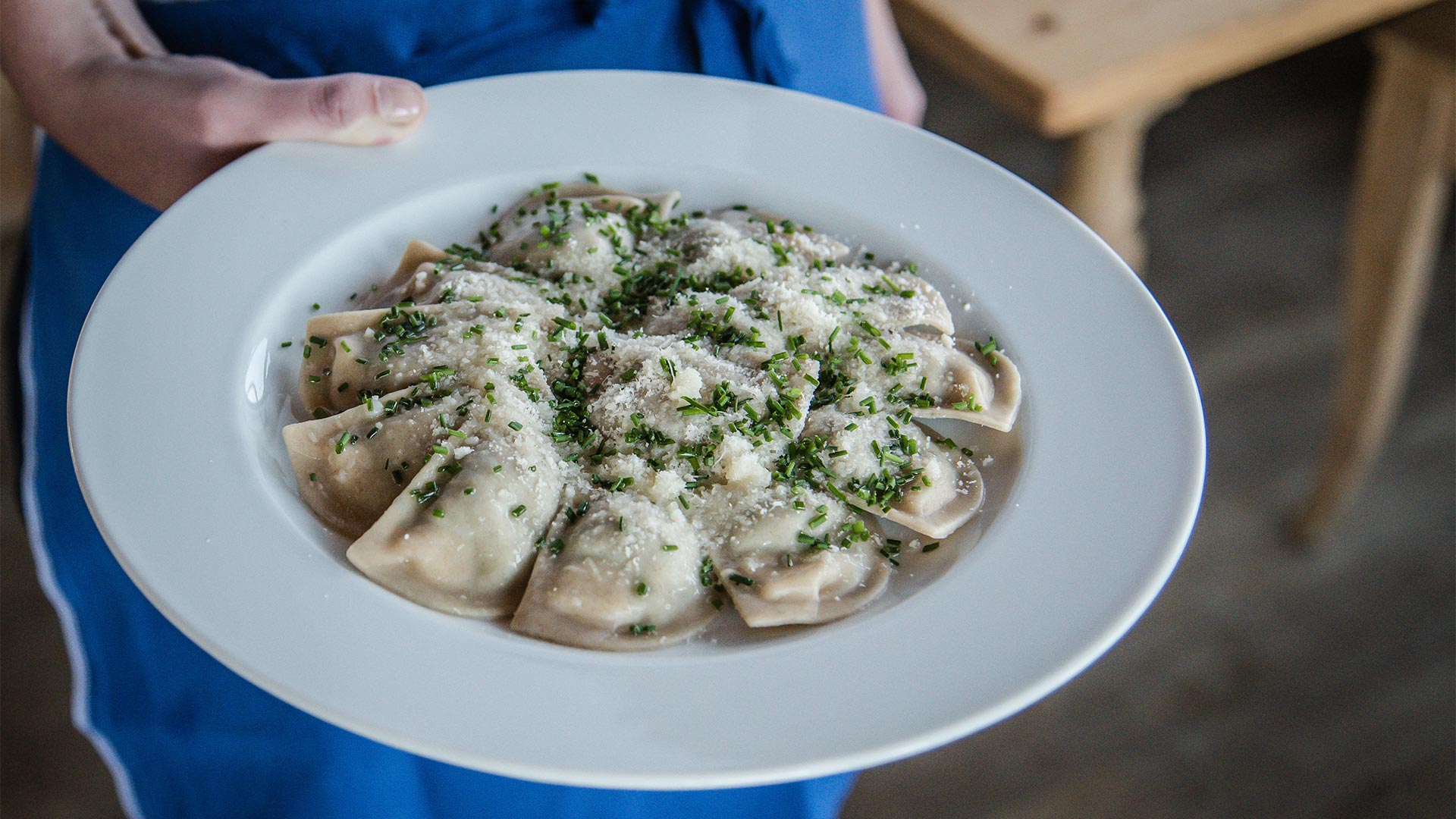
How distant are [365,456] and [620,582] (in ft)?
1.30

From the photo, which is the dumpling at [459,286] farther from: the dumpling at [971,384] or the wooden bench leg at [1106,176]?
the wooden bench leg at [1106,176]

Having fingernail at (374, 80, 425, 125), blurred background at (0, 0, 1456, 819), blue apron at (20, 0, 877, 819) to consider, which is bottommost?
blurred background at (0, 0, 1456, 819)

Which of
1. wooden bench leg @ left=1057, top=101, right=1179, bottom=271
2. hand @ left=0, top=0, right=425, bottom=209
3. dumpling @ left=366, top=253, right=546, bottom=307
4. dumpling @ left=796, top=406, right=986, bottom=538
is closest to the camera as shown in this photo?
dumpling @ left=796, top=406, right=986, bottom=538

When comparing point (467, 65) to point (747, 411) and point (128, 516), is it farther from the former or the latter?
point (128, 516)

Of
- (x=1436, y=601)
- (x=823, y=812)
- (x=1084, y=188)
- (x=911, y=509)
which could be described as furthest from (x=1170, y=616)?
(x=911, y=509)

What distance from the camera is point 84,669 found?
183 cm

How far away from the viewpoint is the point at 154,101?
1.75m

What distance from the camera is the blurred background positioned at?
96.7 inches

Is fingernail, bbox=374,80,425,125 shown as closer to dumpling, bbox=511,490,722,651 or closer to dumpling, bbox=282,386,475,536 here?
dumpling, bbox=282,386,475,536

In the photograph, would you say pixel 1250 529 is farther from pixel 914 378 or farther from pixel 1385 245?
pixel 914 378

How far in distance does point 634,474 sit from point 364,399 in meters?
0.40

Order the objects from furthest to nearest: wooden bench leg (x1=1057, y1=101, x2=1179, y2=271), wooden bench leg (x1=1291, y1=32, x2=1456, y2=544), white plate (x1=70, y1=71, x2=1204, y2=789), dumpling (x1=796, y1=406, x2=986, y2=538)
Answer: wooden bench leg (x1=1057, y1=101, x2=1179, y2=271)
wooden bench leg (x1=1291, y1=32, x2=1456, y2=544)
dumpling (x1=796, y1=406, x2=986, y2=538)
white plate (x1=70, y1=71, x2=1204, y2=789)

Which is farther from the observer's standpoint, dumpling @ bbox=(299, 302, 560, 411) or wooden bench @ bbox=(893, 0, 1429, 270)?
wooden bench @ bbox=(893, 0, 1429, 270)

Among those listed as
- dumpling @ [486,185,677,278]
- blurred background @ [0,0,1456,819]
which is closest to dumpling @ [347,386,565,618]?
dumpling @ [486,185,677,278]
